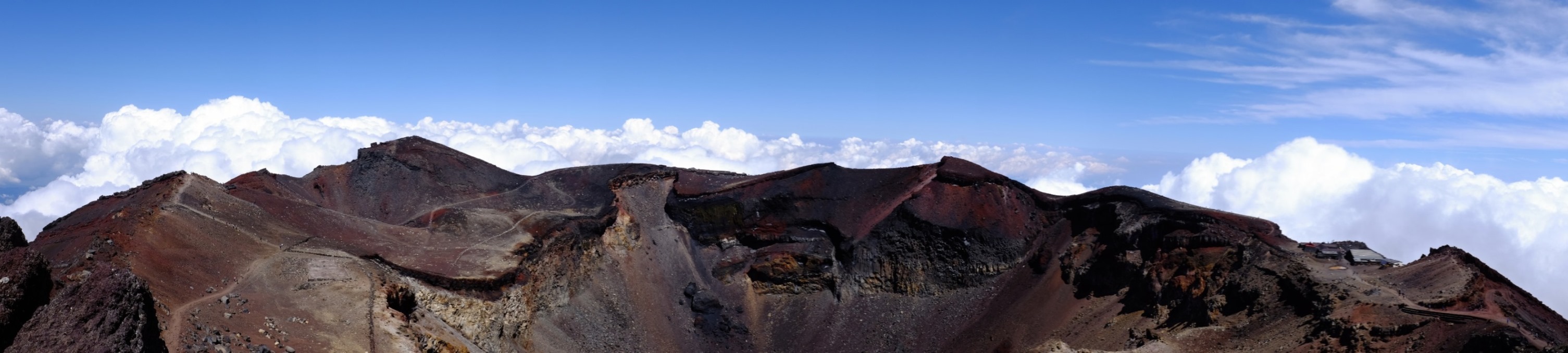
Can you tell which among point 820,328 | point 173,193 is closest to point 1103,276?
point 820,328

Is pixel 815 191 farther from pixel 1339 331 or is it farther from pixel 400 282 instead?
pixel 1339 331

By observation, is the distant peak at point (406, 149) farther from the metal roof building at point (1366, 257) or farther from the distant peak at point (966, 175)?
the metal roof building at point (1366, 257)

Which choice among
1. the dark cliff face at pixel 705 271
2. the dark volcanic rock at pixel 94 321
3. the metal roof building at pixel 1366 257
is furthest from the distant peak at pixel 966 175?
the dark volcanic rock at pixel 94 321

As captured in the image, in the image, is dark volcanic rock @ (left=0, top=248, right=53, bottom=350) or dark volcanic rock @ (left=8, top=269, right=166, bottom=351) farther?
dark volcanic rock @ (left=0, top=248, right=53, bottom=350)

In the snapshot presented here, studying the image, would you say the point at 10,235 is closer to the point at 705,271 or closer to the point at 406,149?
the point at 705,271

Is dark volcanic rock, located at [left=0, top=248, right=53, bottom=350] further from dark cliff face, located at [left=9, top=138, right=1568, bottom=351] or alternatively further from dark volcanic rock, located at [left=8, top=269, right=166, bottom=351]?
dark volcanic rock, located at [left=8, top=269, right=166, bottom=351]

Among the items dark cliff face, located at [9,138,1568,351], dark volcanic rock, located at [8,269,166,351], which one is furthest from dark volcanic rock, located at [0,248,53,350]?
dark volcanic rock, located at [8,269,166,351]
